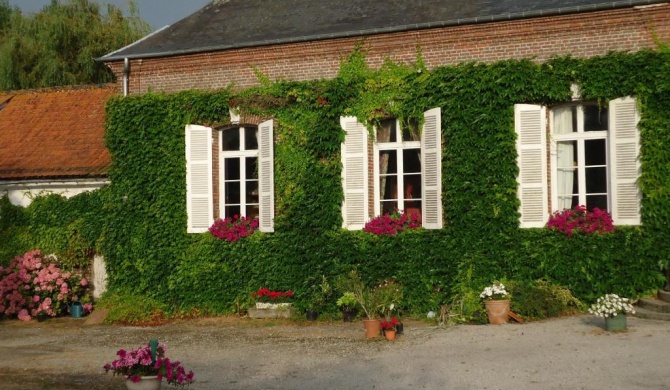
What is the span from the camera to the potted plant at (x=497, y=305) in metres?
13.5

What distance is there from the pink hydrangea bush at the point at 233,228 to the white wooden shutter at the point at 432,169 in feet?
10.6

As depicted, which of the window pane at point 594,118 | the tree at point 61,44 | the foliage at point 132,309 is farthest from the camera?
the tree at point 61,44

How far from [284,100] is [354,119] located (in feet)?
4.53

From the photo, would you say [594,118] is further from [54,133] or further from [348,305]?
[54,133]

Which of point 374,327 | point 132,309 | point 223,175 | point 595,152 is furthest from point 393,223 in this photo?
point 132,309

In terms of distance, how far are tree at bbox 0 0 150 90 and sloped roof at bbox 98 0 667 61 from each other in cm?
1316

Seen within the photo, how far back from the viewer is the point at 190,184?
1723 centimetres

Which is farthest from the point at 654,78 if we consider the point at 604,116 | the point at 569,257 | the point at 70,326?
the point at 70,326

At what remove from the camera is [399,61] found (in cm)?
1598

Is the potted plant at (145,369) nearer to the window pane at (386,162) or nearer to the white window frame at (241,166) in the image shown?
the window pane at (386,162)

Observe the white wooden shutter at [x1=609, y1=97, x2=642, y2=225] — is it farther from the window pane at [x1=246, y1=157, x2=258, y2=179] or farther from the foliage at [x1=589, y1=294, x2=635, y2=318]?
the window pane at [x1=246, y1=157, x2=258, y2=179]

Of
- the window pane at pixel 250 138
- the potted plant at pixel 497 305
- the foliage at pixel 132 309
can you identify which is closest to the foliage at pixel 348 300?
the potted plant at pixel 497 305

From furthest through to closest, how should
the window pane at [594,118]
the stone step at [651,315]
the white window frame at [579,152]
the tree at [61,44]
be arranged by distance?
the tree at [61,44], the window pane at [594,118], the white window frame at [579,152], the stone step at [651,315]

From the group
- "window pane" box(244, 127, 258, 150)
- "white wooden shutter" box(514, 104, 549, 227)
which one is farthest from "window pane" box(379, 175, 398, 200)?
"window pane" box(244, 127, 258, 150)
